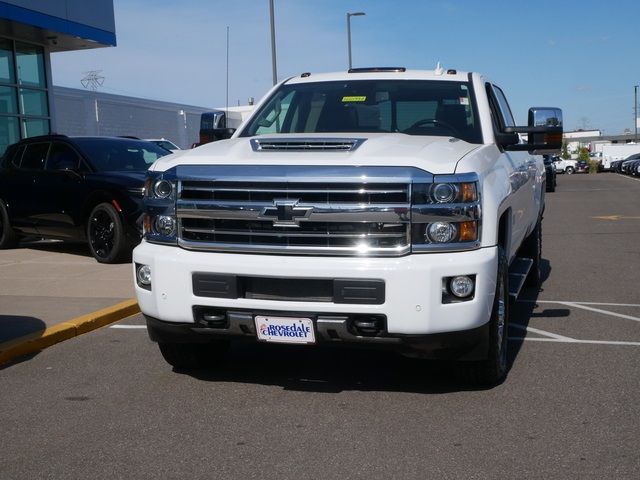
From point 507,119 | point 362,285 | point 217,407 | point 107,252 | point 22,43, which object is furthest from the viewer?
point 22,43

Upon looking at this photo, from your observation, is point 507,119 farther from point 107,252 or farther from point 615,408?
point 107,252

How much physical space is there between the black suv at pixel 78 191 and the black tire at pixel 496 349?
19.7 ft

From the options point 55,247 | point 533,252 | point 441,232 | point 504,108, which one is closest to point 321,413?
point 441,232

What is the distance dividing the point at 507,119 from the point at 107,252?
217 inches

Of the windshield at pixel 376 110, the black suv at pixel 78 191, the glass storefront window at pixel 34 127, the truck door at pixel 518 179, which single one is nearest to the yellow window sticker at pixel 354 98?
the windshield at pixel 376 110

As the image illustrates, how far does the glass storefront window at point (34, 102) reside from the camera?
1855cm

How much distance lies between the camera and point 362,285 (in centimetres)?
463

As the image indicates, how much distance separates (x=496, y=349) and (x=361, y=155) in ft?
4.78

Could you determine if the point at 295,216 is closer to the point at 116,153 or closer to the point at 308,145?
the point at 308,145

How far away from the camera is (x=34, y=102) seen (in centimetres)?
1894

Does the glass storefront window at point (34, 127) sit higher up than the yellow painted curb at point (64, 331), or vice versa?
the glass storefront window at point (34, 127)

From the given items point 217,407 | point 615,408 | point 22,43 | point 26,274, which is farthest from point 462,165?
point 22,43

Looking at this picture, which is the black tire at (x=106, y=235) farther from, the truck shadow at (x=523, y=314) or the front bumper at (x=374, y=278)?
the front bumper at (x=374, y=278)

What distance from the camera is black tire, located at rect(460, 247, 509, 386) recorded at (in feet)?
16.8
